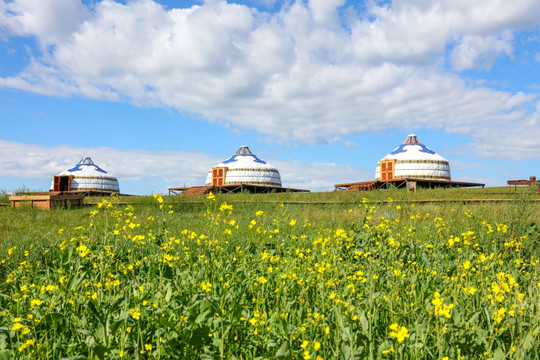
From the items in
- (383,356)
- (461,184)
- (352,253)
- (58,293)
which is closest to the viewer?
(383,356)

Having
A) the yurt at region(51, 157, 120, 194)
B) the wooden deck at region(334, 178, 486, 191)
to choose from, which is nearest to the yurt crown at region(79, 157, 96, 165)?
the yurt at region(51, 157, 120, 194)

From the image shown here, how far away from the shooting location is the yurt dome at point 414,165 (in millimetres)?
38500

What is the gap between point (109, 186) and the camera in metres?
49.7

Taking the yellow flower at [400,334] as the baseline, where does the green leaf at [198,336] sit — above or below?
below

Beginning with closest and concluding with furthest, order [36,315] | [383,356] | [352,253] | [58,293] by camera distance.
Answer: [383,356] < [36,315] < [58,293] < [352,253]

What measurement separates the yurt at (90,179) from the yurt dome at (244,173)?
1423 cm

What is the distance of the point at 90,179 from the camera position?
48.6 m

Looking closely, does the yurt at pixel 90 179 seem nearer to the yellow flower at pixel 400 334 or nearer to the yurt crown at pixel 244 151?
the yurt crown at pixel 244 151

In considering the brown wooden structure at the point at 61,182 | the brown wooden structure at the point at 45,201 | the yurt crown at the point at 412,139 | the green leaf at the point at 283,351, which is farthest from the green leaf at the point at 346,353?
the yurt crown at the point at 412,139

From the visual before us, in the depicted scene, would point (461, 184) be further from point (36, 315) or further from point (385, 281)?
point (36, 315)

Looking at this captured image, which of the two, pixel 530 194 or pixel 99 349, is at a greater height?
pixel 530 194

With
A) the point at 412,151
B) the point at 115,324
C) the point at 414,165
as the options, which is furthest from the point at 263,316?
the point at 412,151

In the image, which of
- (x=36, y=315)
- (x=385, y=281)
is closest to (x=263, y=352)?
(x=36, y=315)

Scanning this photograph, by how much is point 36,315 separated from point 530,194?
20.7 ft
